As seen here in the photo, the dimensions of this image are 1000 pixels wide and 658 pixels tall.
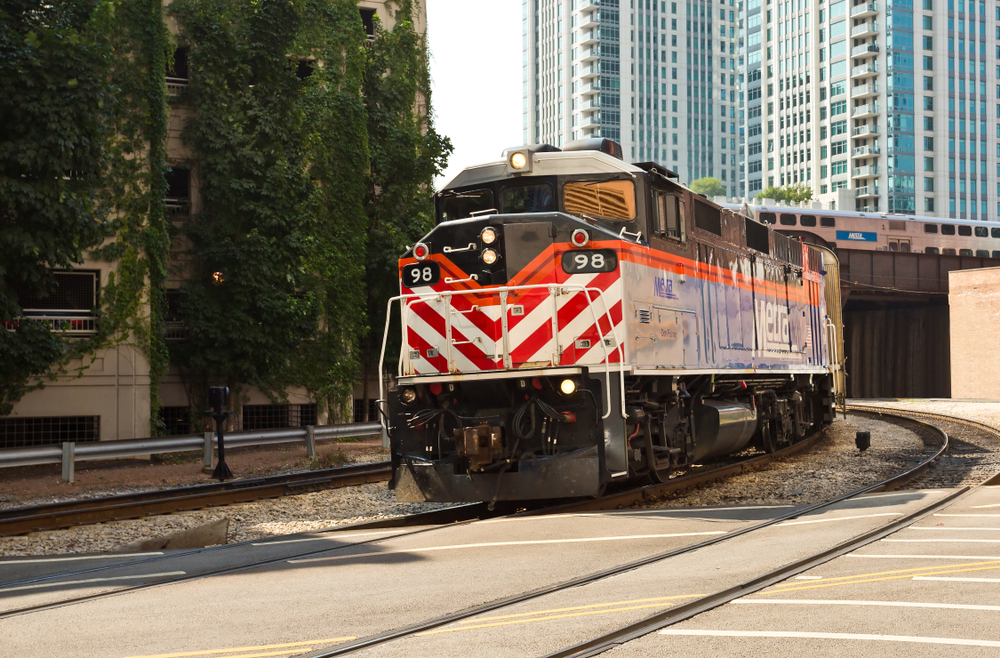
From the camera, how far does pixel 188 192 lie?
29.0 meters

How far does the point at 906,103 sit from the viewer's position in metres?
114

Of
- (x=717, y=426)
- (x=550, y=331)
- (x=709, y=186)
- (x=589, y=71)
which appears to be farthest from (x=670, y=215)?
(x=589, y=71)

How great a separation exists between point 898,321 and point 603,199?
5359 centimetres

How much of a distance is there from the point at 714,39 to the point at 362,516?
156m

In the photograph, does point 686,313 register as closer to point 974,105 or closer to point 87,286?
point 87,286

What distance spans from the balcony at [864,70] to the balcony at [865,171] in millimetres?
10494

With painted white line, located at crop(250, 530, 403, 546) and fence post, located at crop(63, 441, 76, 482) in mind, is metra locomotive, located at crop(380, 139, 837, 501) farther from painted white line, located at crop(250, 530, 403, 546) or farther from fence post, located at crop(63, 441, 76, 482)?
fence post, located at crop(63, 441, 76, 482)

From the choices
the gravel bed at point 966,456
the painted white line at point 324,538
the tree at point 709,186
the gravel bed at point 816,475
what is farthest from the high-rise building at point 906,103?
the painted white line at point 324,538

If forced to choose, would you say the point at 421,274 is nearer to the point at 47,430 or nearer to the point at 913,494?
the point at 913,494

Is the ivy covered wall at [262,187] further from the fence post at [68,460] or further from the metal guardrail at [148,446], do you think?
the fence post at [68,460]

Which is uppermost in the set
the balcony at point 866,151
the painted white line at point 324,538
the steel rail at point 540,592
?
the balcony at point 866,151

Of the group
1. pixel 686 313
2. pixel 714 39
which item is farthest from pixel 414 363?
pixel 714 39

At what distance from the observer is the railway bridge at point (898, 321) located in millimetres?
52875

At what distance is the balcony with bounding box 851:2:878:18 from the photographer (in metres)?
115
